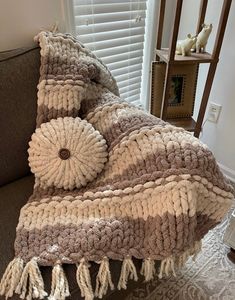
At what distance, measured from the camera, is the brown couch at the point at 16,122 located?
98 cm

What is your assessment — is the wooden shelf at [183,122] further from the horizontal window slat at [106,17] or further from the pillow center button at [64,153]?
the pillow center button at [64,153]

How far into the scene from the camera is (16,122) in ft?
3.33

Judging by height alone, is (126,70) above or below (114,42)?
below

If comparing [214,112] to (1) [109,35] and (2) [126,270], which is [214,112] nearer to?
(1) [109,35]

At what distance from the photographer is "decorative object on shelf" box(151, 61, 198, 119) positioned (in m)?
1.54

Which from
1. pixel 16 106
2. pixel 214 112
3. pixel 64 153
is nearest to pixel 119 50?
pixel 214 112

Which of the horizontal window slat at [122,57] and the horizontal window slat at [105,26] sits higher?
the horizontal window slat at [105,26]

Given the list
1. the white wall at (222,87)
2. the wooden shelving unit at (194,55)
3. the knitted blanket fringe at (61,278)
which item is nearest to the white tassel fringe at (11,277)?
the knitted blanket fringe at (61,278)

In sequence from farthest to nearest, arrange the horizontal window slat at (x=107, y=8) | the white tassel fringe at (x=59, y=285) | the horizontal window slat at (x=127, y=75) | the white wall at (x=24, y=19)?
the horizontal window slat at (x=127, y=75) < the horizontal window slat at (x=107, y=8) < the white wall at (x=24, y=19) < the white tassel fringe at (x=59, y=285)

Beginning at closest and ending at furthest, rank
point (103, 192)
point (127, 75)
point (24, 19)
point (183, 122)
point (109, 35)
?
point (103, 192)
point (24, 19)
point (109, 35)
point (183, 122)
point (127, 75)

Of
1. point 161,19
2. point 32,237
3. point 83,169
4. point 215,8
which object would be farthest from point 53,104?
point 215,8

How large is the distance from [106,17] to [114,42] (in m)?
0.15

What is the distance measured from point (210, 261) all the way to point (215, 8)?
131 centimetres

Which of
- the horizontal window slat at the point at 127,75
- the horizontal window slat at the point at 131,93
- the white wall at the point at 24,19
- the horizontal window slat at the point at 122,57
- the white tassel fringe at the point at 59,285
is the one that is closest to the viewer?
the white tassel fringe at the point at 59,285
